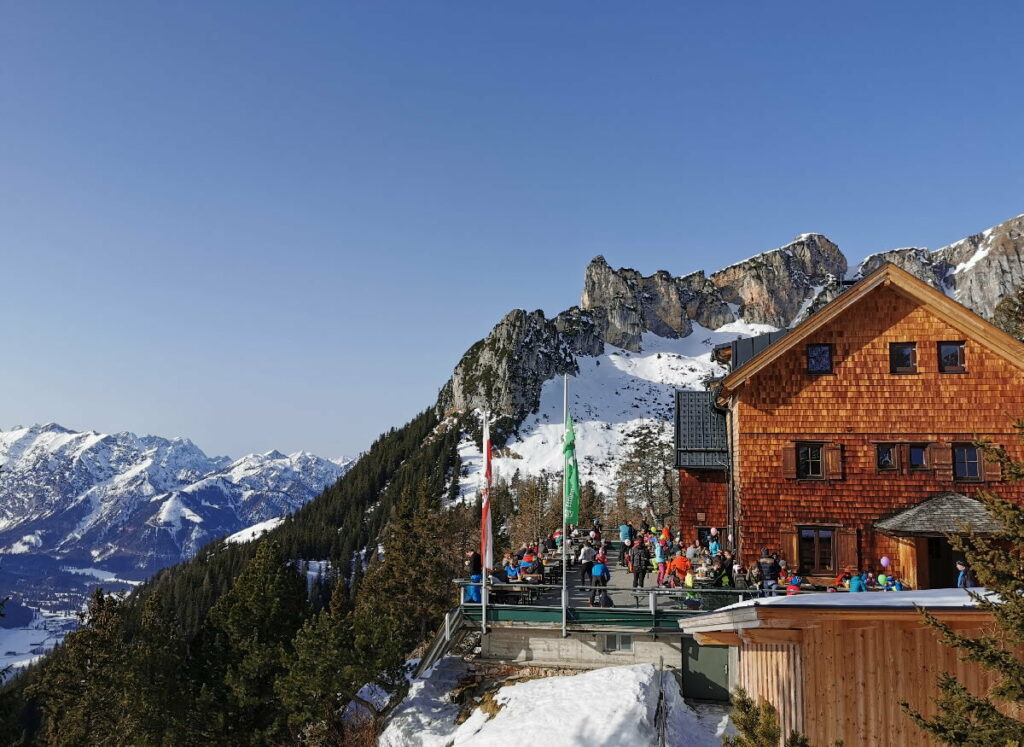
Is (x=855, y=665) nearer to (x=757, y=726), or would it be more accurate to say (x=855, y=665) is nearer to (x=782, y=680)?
(x=782, y=680)

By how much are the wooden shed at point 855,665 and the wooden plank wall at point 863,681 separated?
12mm

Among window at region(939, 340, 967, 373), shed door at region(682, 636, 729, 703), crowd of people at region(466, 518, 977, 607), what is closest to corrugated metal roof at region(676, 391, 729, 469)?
crowd of people at region(466, 518, 977, 607)

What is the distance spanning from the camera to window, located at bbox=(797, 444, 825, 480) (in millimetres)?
21984

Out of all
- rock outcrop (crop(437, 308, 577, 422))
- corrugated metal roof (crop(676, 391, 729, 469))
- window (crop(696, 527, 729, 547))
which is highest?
rock outcrop (crop(437, 308, 577, 422))

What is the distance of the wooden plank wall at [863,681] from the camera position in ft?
29.1

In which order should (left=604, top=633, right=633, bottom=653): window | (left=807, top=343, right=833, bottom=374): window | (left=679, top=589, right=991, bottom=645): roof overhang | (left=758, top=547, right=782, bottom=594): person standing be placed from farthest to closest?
(left=807, top=343, right=833, bottom=374): window → (left=758, top=547, right=782, bottom=594): person standing → (left=604, top=633, right=633, bottom=653): window → (left=679, top=589, right=991, bottom=645): roof overhang

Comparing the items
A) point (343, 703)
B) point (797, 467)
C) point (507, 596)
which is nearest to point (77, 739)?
point (343, 703)

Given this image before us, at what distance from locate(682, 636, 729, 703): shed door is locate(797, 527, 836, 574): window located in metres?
Answer: 5.17

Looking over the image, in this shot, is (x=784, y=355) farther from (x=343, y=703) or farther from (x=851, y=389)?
(x=343, y=703)

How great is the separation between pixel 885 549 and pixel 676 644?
314 inches

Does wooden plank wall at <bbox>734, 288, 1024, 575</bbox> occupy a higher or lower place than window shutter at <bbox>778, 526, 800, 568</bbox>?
Result: higher

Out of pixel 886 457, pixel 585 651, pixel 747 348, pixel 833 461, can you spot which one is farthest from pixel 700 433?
pixel 585 651

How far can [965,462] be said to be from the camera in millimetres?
21266

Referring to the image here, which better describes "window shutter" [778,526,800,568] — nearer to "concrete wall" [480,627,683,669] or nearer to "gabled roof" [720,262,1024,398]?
"gabled roof" [720,262,1024,398]
